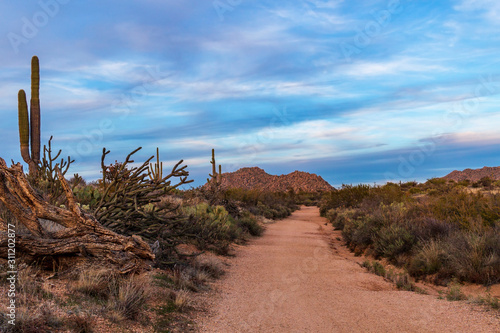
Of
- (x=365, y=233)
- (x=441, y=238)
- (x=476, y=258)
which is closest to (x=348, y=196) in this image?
(x=365, y=233)

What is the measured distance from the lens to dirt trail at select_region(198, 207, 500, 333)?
6.72 metres

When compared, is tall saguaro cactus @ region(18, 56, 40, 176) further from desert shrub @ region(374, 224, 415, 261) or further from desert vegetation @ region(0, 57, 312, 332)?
desert shrub @ region(374, 224, 415, 261)

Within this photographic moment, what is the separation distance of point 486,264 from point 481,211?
12.6ft

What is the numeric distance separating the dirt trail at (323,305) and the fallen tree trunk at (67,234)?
180 centimetres

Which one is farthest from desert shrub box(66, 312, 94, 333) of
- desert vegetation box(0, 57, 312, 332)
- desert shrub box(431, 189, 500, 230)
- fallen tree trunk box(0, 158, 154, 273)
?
desert shrub box(431, 189, 500, 230)

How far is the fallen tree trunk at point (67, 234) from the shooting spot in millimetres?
6973

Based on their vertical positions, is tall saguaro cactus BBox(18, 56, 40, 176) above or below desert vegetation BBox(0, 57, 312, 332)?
above

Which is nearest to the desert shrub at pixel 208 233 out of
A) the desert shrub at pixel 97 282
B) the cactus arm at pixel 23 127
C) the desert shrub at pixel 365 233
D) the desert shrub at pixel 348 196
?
the desert shrub at pixel 365 233

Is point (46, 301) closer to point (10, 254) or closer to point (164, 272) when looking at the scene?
point (10, 254)

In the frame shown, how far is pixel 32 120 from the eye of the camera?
68.8 feet

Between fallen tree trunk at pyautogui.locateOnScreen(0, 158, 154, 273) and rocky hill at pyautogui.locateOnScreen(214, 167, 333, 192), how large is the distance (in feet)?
276

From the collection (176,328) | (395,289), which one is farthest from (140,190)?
(395,289)

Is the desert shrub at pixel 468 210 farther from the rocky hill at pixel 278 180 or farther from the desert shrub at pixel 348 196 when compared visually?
the rocky hill at pixel 278 180

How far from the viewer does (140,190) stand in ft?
30.6
